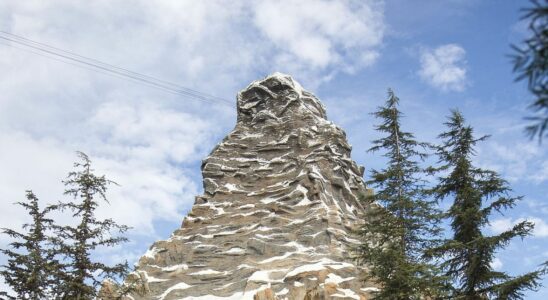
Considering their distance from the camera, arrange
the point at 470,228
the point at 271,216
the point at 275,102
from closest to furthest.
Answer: the point at 470,228 < the point at 271,216 < the point at 275,102

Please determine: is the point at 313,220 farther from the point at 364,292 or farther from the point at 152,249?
the point at 152,249

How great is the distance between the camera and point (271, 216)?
199ft

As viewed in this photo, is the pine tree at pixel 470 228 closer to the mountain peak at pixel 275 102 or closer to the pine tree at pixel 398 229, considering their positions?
the pine tree at pixel 398 229

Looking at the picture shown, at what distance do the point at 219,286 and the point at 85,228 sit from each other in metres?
31.3

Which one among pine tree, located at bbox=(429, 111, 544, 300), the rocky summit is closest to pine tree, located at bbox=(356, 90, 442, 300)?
pine tree, located at bbox=(429, 111, 544, 300)

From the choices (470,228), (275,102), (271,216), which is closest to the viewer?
(470,228)

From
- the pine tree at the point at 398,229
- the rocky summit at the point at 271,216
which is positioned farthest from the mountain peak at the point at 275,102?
the pine tree at the point at 398,229

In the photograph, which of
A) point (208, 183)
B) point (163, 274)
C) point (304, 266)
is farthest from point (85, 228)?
point (208, 183)

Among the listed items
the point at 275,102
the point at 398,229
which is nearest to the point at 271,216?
the point at 275,102

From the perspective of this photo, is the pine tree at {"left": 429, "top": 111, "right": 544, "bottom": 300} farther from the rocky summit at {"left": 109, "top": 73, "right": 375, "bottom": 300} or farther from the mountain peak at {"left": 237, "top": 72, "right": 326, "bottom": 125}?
the mountain peak at {"left": 237, "top": 72, "right": 326, "bottom": 125}

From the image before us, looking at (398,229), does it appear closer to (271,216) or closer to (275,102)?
(271,216)

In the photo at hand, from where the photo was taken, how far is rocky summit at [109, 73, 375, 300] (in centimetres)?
4944

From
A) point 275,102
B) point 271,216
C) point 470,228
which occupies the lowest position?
point 470,228

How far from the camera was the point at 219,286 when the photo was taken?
5234cm
